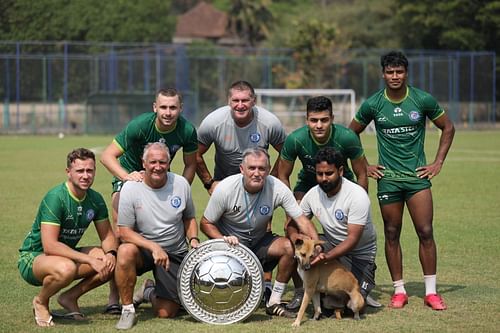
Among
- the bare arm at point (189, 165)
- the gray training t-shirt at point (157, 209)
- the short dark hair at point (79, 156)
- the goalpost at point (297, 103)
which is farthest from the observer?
the goalpost at point (297, 103)

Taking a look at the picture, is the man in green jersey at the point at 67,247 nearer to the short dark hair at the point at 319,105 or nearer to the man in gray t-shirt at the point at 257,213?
the man in gray t-shirt at the point at 257,213

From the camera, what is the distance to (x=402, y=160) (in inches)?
332

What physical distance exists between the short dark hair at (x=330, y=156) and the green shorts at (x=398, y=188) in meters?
0.90

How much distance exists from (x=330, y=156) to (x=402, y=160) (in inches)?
40.8

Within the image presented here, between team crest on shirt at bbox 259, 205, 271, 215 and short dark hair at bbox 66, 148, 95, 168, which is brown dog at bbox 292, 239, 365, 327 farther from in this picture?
short dark hair at bbox 66, 148, 95, 168

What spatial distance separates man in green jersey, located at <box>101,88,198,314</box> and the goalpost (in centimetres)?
3173

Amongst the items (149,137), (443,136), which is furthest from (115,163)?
(443,136)

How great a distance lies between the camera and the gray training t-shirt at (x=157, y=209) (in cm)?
771

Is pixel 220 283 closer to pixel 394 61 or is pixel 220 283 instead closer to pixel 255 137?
pixel 255 137

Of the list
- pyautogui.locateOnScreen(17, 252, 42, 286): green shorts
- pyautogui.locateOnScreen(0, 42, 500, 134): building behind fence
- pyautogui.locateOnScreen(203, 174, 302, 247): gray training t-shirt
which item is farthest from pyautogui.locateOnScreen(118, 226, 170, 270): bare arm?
pyautogui.locateOnScreen(0, 42, 500, 134): building behind fence

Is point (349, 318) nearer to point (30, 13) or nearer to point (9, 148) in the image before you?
point (9, 148)

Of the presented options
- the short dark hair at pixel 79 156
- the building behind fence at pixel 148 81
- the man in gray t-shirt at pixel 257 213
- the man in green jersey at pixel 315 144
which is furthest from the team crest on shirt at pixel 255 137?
the building behind fence at pixel 148 81

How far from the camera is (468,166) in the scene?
2411 cm

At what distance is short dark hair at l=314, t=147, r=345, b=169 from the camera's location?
768 centimetres
